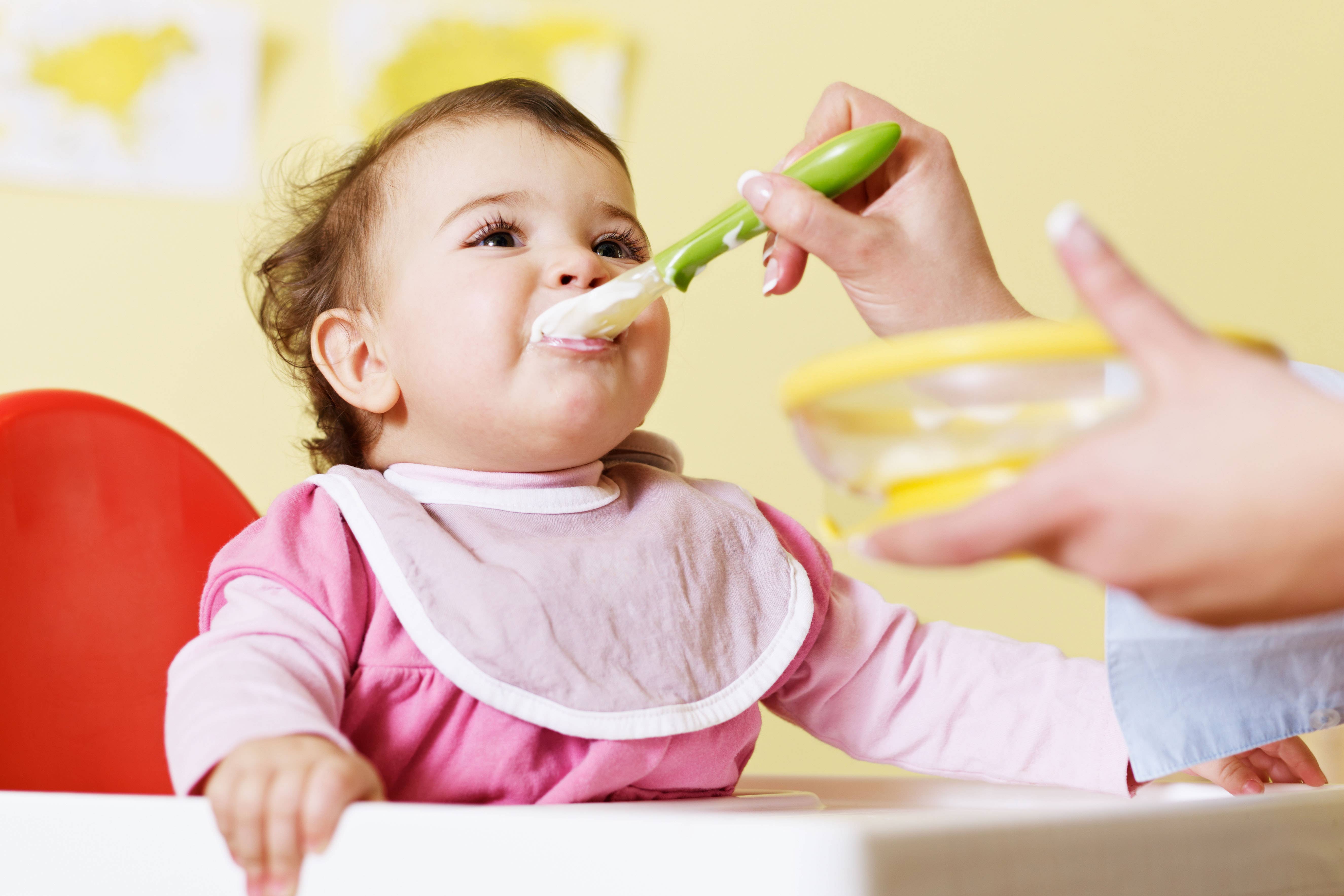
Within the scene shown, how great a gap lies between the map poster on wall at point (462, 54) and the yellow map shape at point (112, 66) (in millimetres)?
204

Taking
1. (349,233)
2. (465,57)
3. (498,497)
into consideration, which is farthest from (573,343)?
(465,57)

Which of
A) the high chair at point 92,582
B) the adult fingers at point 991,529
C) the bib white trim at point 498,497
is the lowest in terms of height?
the high chair at point 92,582

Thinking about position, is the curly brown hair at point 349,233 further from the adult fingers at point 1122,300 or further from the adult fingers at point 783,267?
the adult fingers at point 1122,300

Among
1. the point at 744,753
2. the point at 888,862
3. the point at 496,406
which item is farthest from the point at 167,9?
the point at 888,862

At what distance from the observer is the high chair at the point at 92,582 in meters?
0.77

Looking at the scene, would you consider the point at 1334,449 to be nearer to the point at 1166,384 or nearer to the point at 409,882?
the point at 1166,384

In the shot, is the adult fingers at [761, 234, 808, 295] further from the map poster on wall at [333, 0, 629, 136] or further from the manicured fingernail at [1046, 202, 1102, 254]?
the map poster on wall at [333, 0, 629, 136]

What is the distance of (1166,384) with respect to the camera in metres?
0.33

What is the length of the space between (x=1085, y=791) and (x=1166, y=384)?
0.52 m

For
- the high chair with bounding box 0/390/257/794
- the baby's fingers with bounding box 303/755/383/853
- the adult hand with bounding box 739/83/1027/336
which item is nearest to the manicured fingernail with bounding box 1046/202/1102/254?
the baby's fingers with bounding box 303/755/383/853

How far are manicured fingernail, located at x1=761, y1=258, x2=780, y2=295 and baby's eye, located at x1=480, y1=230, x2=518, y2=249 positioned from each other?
0.50 ft

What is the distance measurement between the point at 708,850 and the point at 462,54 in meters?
1.41

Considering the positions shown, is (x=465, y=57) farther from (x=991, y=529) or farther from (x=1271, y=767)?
(x=991, y=529)

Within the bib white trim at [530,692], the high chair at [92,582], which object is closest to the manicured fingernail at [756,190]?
the bib white trim at [530,692]
